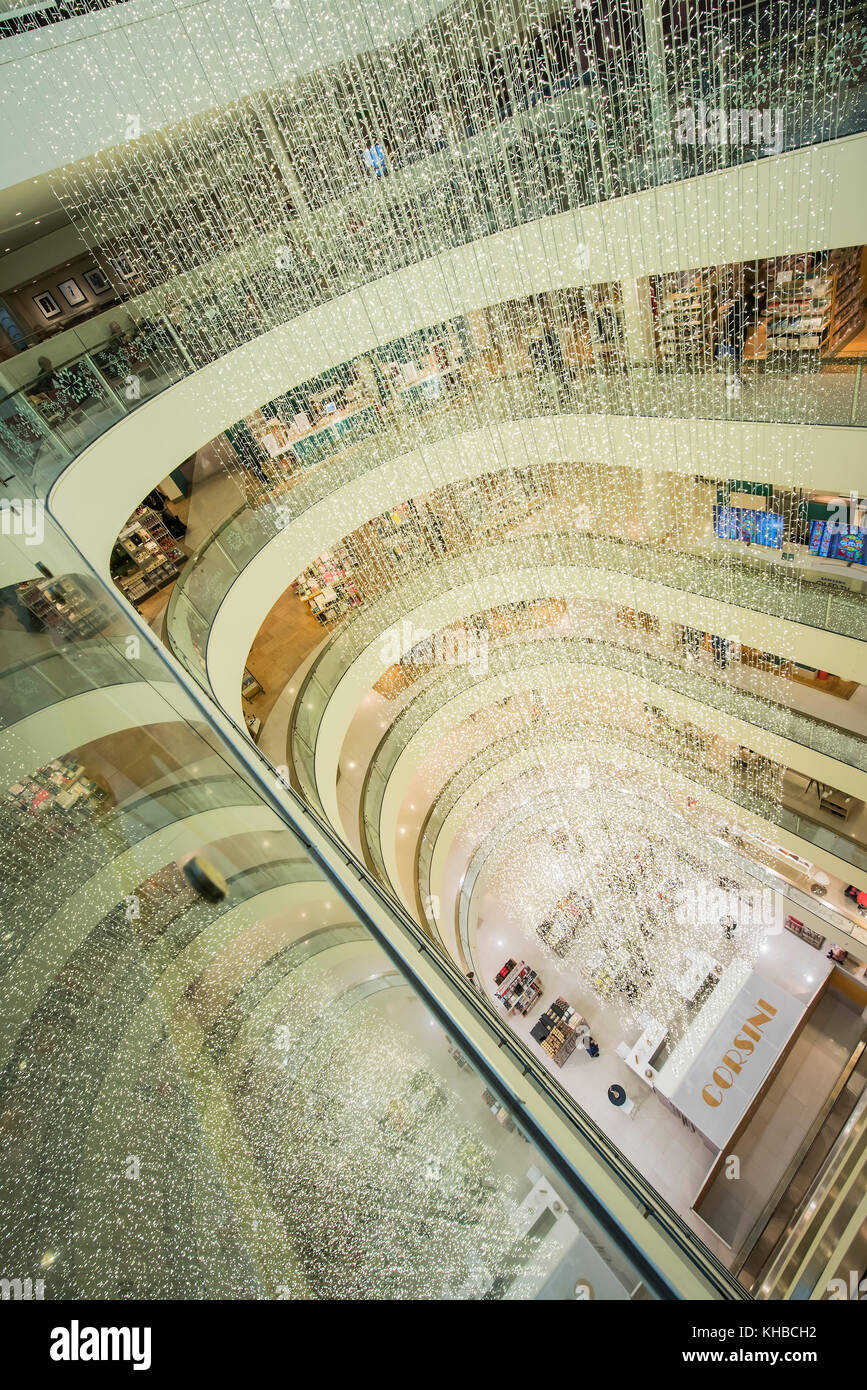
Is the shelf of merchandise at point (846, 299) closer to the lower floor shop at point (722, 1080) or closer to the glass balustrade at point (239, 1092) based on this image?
the glass balustrade at point (239, 1092)

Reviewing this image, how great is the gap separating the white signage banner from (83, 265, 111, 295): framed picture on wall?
1455 cm

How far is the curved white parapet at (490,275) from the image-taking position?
4.30 meters

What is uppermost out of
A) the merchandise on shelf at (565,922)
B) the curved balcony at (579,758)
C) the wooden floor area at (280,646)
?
the wooden floor area at (280,646)

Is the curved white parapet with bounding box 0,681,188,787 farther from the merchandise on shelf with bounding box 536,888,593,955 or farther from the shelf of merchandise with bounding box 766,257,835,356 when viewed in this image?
Answer: the merchandise on shelf with bounding box 536,888,593,955

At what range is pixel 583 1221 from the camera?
1494 mm

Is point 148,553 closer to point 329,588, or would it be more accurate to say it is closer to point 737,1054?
point 329,588

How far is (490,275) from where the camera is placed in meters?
6.20

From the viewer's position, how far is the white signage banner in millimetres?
8773

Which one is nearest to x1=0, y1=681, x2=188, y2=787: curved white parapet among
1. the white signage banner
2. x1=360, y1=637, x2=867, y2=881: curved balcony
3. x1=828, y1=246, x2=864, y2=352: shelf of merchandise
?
x1=360, y1=637, x2=867, y2=881: curved balcony

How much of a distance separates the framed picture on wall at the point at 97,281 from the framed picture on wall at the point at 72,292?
164 millimetres

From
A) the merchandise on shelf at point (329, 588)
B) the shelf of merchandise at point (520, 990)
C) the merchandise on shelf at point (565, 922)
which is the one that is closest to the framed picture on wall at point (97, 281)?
the merchandise on shelf at point (329, 588)

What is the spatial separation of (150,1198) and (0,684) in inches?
112
